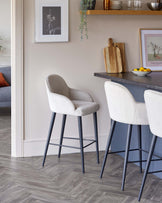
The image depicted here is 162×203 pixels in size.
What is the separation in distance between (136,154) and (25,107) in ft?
4.34

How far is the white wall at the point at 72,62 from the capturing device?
4.62 m

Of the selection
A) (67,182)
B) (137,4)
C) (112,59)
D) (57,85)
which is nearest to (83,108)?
(57,85)

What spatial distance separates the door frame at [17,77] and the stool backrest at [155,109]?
5.86ft

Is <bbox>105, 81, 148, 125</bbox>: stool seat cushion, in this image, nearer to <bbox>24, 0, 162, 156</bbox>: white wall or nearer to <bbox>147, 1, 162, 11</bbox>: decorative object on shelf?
<bbox>24, 0, 162, 156</bbox>: white wall

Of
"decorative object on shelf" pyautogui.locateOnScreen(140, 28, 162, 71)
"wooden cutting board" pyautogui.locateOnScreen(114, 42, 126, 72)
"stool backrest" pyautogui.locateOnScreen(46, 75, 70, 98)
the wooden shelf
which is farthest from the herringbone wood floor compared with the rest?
the wooden shelf

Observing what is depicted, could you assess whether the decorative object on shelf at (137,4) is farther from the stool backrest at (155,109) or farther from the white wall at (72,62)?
the stool backrest at (155,109)

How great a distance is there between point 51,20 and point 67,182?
71.1 inches

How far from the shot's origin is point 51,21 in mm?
4586

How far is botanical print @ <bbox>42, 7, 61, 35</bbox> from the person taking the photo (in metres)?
4.56

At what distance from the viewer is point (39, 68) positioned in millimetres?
4641

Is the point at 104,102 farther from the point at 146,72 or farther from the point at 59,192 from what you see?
the point at 59,192

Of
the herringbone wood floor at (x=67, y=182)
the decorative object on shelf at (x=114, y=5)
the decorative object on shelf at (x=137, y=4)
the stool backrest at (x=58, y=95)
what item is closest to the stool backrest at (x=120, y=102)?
the stool backrest at (x=58, y=95)

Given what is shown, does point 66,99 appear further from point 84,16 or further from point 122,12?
point 122,12

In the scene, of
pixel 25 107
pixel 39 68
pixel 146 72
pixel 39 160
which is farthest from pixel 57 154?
pixel 146 72
